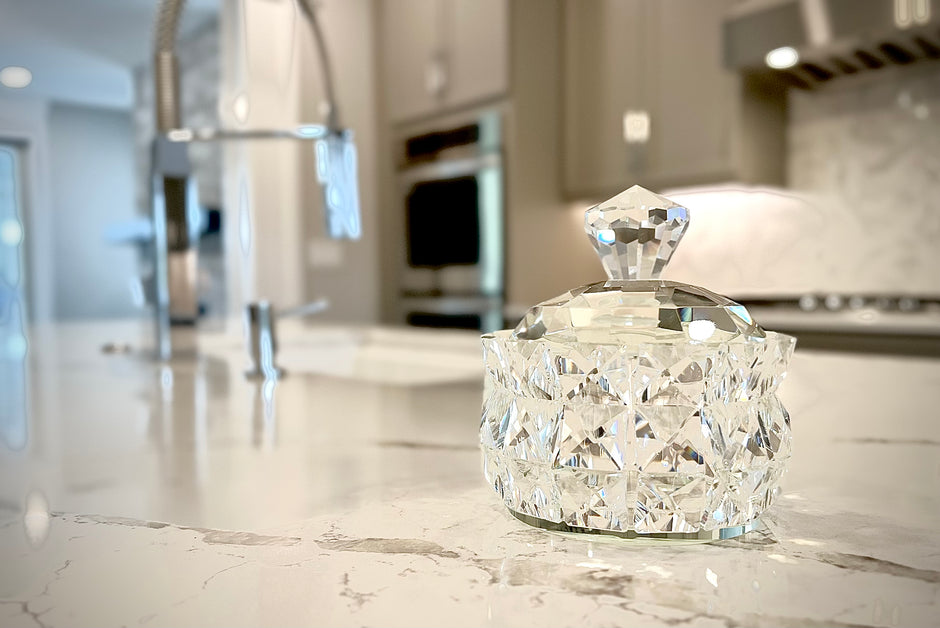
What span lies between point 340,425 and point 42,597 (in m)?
0.38

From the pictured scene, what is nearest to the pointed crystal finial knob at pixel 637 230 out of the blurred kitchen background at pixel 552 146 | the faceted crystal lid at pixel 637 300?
the faceted crystal lid at pixel 637 300

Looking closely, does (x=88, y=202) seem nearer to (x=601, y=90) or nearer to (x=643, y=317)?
(x=601, y=90)

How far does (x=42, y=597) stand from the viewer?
0.88 ft

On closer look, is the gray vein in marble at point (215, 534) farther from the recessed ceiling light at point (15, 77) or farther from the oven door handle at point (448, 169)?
the recessed ceiling light at point (15, 77)

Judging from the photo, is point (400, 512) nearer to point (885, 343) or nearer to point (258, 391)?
point (258, 391)

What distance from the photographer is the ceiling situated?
3.84m

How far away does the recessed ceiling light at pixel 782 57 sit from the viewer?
2.35 meters

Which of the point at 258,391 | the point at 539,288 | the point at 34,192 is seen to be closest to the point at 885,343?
the point at 539,288

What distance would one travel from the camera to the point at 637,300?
307mm

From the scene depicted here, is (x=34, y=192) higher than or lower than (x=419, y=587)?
higher

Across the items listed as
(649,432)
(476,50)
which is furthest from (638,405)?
(476,50)

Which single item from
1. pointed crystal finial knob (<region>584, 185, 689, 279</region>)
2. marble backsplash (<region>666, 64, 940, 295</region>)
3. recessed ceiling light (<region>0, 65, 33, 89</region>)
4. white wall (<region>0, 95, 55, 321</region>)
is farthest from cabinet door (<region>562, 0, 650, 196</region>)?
white wall (<region>0, 95, 55, 321</region>)

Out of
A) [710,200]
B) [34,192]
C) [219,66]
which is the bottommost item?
[710,200]

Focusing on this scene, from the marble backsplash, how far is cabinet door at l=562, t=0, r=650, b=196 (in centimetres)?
30
